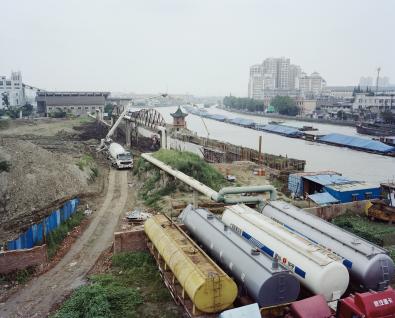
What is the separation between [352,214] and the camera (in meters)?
24.8

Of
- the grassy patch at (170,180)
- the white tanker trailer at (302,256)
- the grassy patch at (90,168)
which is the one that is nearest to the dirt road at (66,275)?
the grassy patch at (170,180)

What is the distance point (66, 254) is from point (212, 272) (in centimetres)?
903

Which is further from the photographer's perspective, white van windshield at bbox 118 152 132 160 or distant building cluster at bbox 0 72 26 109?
distant building cluster at bbox 0 72 26 109

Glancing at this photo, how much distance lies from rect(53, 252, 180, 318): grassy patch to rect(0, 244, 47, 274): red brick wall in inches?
103

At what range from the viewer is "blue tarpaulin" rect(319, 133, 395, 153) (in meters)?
63.1

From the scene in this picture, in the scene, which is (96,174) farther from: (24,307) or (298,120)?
(298,120)

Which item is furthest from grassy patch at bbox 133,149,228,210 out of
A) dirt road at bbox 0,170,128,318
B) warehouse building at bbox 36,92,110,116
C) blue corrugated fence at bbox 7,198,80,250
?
warehouse building at bbox 36,92,110,116

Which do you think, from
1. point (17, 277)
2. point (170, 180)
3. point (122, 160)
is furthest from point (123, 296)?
point (122, 160)

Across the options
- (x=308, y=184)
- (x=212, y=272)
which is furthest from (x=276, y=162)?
(x=212, y=272)

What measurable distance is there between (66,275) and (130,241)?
3.22 meters

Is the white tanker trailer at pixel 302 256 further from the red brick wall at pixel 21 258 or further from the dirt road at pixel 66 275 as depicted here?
the red brick wall at pixel 21 258

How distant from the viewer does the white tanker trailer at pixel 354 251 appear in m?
13.3

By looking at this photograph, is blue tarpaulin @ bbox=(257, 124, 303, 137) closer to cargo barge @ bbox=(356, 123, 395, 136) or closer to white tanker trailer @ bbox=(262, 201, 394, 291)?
cargo barge @ bbox=(356, 123, 395, 136)

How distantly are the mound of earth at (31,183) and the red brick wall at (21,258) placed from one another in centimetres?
388
